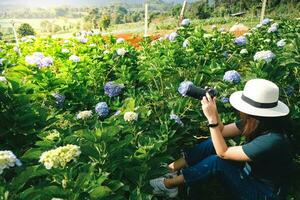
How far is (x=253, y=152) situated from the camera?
2.77 meters

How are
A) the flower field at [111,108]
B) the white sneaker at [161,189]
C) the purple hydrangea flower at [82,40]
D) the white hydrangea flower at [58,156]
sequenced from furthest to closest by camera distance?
1. the purple hydrangea flower at [82,40]
2. the white sneaker at [161,189]
3. the flower field at [111,108]
4. the white hydrangea flower at [58,156]

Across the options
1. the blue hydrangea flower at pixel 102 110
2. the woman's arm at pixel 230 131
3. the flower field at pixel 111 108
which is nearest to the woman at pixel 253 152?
the woman's arm at pixel 230 131

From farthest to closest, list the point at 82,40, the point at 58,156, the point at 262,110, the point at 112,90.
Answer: the point at 82,40 < the point at 112,90 < the point at 262,110 < the point at 58,156

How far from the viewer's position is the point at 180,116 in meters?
3.72

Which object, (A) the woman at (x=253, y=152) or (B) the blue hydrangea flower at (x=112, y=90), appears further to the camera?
(B) the blue hydrangea flower at (x=112, y=90)

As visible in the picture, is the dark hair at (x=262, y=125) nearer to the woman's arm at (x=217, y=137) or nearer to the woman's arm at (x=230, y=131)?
the woman's arm at (x=217, y=137)

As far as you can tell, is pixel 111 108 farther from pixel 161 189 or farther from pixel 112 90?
pixel 161 189

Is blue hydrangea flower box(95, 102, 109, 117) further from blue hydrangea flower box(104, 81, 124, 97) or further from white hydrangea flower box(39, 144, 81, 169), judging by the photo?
white hydrangea flower box(39, 144, 81, 169)

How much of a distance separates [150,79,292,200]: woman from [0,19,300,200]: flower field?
0.36m

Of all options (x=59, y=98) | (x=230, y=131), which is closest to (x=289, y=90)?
(x=230, y=131)

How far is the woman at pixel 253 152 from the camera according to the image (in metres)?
2.77

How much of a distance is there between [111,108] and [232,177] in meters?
1.24

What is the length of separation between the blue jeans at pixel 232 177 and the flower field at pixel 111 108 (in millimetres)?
262

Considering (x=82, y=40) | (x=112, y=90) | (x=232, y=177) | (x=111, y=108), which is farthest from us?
(x=82, y=40)
